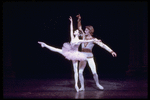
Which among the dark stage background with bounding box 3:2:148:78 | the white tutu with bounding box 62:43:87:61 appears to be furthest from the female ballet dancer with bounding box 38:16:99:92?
the dark stage background with bounding box 3:2:148:78

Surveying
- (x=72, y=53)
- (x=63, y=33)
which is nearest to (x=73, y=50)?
(x=72, y=53)

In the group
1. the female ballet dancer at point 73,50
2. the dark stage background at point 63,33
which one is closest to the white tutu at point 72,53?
the female ballet dancer at point 73,50

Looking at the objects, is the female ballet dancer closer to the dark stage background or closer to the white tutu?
the white tutu

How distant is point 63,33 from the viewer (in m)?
5.95

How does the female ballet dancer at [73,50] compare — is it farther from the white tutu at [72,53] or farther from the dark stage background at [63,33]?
the dark stage background at [63,33]

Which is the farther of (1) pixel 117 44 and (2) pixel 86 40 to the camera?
(1) pixel 117 44

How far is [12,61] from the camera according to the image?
595cm

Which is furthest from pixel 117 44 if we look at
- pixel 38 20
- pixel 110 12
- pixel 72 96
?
pixel 72 96

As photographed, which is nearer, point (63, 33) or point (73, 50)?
point (73, 50)

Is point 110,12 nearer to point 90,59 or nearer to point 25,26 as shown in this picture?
point 90,59

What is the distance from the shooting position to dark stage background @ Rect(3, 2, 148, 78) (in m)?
5.75

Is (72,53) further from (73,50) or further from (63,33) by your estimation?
(63,33)

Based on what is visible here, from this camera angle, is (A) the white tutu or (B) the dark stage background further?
(B) the dark stage background

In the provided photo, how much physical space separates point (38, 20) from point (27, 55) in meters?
1.33
